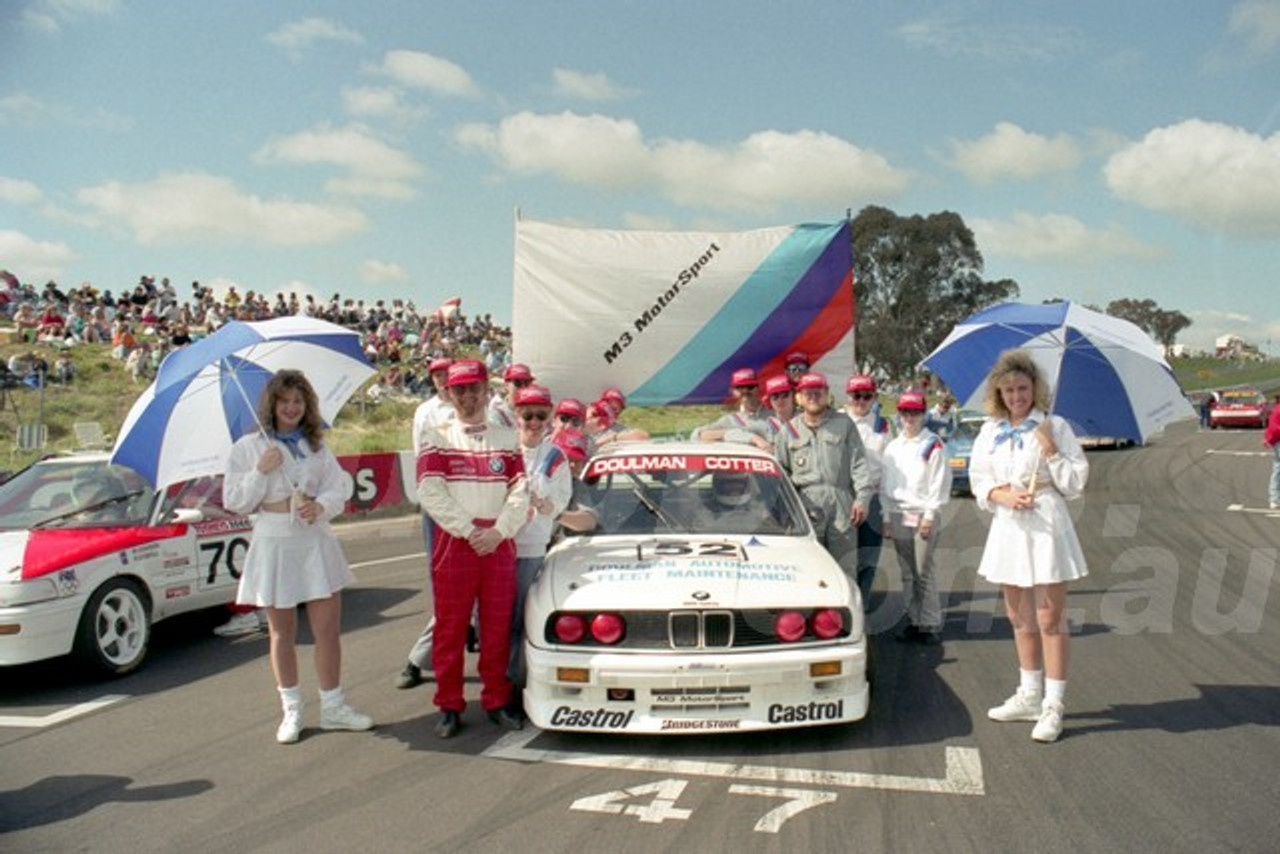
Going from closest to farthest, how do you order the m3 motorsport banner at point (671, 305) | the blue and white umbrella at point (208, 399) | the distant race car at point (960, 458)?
the blue and white umbrella at point (208, 399), the m3 motorsport banner at point (671, 305), the distant race car at point (960, 458)

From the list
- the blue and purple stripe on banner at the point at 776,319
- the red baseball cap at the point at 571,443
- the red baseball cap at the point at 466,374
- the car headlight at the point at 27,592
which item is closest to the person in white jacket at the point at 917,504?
the blue and purple stripe on banner at the point at 776,319

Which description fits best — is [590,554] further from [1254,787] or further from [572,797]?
[1254,787]

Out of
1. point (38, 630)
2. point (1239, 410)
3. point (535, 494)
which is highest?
point (535, 494)

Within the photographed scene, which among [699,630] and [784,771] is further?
[699,630]

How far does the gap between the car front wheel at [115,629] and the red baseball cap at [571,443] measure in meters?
3.00

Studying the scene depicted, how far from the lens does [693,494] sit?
5875mm

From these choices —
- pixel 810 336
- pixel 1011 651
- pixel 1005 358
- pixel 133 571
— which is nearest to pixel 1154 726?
pixel 1011 651

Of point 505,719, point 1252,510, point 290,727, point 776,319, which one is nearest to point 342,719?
point 290,727

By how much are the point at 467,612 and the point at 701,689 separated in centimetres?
129

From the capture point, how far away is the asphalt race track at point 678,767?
12.4 ft

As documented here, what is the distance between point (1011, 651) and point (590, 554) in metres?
3.19

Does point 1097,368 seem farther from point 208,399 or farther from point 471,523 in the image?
point 208,399

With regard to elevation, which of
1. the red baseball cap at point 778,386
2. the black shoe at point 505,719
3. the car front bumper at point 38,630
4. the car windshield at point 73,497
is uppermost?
the red baseball cap at point 778,386

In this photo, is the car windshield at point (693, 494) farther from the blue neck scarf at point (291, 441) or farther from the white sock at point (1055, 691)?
the blue neck scarf at point (291, 441)
